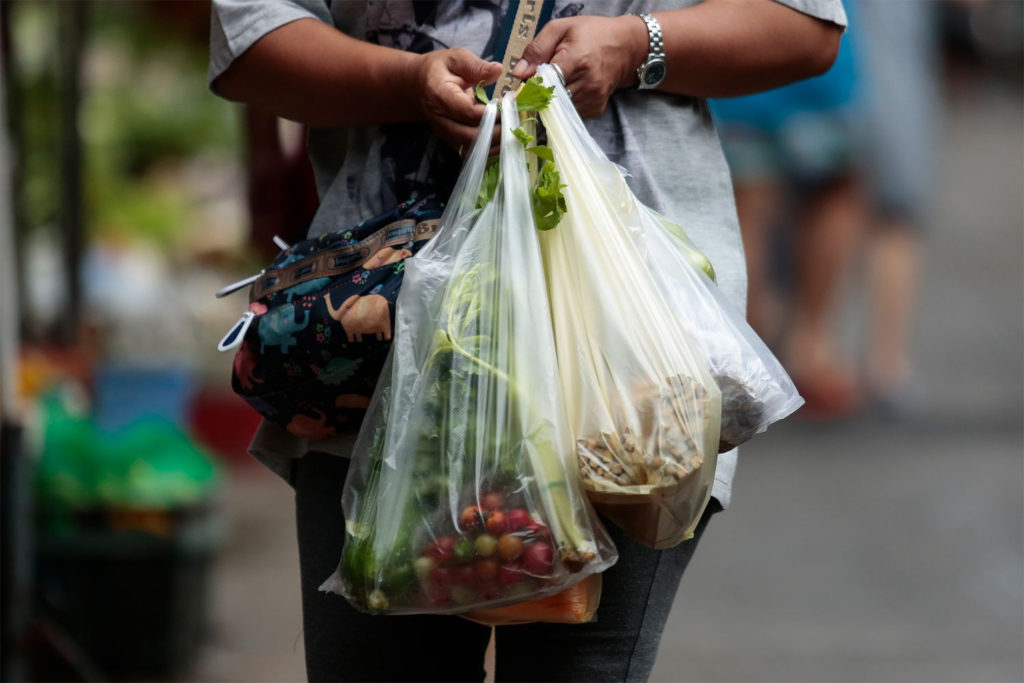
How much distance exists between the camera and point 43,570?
13.5ft

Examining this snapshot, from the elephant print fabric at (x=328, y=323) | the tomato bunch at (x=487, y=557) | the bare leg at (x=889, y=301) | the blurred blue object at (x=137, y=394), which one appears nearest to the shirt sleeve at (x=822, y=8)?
the elephant print fabric at (x=328, y=323)

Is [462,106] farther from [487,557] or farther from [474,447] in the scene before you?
[487,557]

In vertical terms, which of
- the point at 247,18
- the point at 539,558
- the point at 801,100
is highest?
the point at 247,18

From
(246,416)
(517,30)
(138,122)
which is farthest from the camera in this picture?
(138,122)

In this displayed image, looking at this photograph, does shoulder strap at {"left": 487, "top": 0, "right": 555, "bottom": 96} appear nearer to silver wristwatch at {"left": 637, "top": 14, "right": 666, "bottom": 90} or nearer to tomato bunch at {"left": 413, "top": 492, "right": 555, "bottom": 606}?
silver wristwatch at {"left": 637, "top": 14, "right": 666, "bottom": 90}

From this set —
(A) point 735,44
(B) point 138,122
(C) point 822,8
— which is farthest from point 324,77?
(B) point 138,122

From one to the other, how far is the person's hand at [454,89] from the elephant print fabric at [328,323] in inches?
4.3

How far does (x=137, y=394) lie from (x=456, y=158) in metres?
3.35

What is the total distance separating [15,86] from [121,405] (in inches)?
44.2

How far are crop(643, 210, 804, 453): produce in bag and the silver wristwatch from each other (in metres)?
0.18

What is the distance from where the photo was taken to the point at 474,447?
1622 millimetres

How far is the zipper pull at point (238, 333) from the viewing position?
181 centimetres

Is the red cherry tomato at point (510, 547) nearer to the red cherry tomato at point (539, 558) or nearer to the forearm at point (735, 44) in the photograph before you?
the red cherry tomato at point (539, 558)

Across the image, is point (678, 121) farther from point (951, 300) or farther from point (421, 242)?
point (951, 300)
